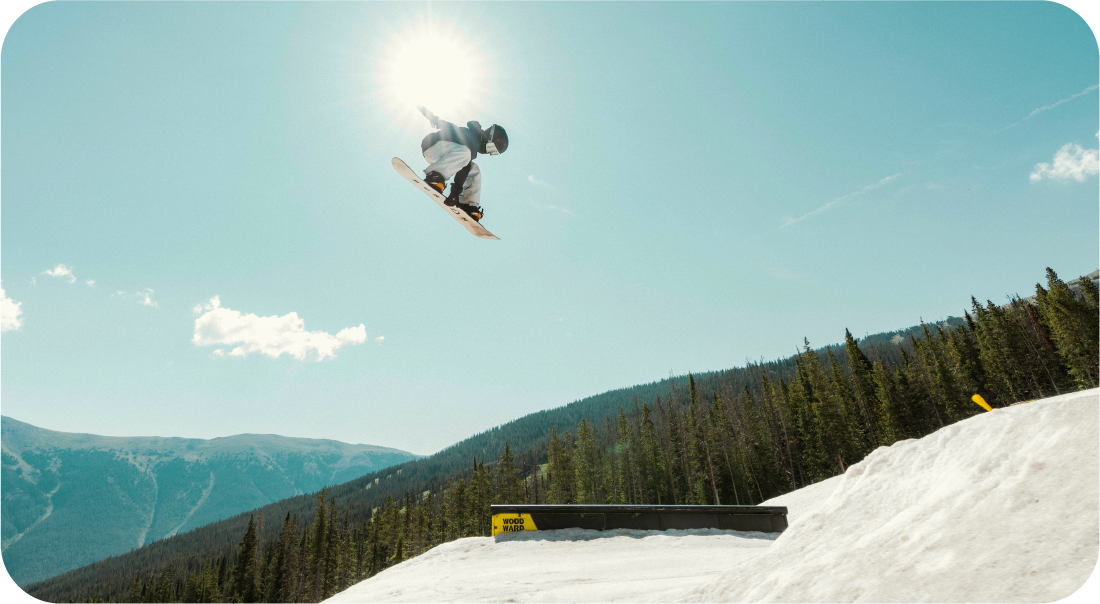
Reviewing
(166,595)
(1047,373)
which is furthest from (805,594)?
(166,595)

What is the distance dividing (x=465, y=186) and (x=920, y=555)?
7449mm

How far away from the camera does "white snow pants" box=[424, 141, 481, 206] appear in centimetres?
728

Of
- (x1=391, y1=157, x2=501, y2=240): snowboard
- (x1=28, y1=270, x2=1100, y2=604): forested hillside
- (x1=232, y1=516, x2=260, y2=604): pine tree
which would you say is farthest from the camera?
(x1=232, y1=516, x2=260, y2=604): pine tree

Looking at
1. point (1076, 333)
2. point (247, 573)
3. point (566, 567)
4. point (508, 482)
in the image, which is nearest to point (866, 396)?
point (1076, 333)

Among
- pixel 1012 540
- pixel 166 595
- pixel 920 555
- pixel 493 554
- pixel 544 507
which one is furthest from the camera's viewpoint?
pixel 166 595

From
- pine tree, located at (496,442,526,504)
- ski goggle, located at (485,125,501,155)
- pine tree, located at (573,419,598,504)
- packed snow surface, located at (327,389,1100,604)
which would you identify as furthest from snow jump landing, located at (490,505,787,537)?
pine tree, located at (573,419,598,504)

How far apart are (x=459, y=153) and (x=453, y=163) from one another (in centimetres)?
24

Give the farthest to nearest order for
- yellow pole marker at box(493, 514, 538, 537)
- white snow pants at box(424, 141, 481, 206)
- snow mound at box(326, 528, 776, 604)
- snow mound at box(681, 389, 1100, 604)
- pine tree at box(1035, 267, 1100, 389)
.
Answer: pine tree at box(1035, 267, 1100, 389)
yellow pole marker at box(493, 514, 538, 537)
white snow pants at box(424, 141, 481, 206)
snow mound at box(326, 528, 776, 604)
snow mound at box(681, 389, 1100, 604)

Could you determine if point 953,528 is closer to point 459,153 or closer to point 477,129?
point 459,153

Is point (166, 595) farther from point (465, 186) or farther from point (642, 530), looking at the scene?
point (465, 186)

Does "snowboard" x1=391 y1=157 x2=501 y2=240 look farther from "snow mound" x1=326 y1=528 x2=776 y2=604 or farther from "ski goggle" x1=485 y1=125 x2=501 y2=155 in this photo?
"snow mound" x1=326 y1=528 x2=776 y2=604

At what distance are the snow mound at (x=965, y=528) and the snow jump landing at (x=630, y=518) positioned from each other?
8.75 m

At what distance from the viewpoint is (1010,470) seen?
355 centimetres

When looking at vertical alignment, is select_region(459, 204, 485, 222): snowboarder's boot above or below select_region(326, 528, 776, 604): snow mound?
above
